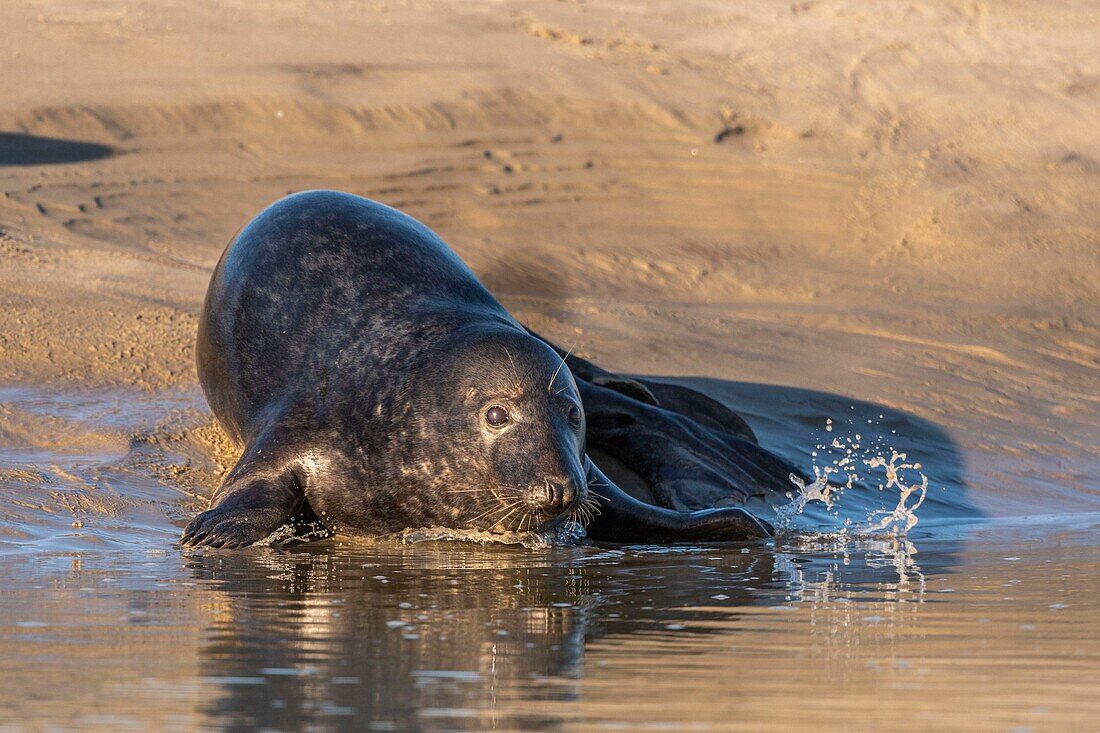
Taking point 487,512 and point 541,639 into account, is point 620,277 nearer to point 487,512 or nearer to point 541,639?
point 487,512

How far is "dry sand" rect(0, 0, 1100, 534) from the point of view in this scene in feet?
29.1

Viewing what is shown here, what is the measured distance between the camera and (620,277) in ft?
39.7

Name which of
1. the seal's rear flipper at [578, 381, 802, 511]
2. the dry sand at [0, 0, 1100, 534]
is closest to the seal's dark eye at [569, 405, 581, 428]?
the seal's rear flipper at [578, 381, 802, 511]

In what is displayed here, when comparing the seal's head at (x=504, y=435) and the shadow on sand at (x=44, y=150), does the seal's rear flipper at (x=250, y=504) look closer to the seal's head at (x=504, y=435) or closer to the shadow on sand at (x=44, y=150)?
the seal's head at (x=504, y=435)

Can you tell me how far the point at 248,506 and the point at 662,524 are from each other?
1.51 meters

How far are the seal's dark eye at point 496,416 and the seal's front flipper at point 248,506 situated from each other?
0.76 m

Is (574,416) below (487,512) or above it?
above

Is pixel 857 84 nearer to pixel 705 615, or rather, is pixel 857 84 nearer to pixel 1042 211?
pixel 1042 211

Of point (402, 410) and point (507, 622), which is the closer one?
point (507, 622)

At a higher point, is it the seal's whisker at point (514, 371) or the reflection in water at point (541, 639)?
the seal's whisker at point (514, 371)

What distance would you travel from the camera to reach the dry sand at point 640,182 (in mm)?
8883

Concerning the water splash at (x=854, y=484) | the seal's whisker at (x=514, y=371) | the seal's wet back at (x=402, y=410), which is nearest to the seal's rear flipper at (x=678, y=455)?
the seal's wet back at (x=402, y=410)

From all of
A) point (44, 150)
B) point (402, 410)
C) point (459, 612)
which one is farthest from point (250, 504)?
point (44, 150)

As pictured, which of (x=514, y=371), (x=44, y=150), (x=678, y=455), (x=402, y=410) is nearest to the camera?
(x=514, y=371)
